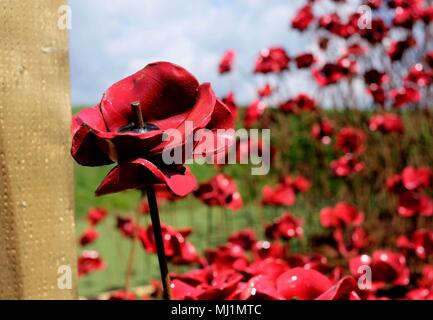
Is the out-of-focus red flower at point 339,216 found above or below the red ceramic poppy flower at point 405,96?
below

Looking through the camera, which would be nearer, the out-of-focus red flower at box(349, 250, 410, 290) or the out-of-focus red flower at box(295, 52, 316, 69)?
the out-of-focus red flower at box(349, 250, 410, 290)

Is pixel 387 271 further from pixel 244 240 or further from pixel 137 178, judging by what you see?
pixel 244 240

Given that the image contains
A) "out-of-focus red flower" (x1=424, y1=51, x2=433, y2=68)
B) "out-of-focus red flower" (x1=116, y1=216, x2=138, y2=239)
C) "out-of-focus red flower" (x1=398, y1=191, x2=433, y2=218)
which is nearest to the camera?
"out-of-focus red flower" (x1=398, y1=191, x2=433, y2=218)

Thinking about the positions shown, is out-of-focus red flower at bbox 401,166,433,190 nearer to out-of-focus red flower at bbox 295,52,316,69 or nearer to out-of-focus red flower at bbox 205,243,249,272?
out-of-focus red flower at bbox 295,52,316,69

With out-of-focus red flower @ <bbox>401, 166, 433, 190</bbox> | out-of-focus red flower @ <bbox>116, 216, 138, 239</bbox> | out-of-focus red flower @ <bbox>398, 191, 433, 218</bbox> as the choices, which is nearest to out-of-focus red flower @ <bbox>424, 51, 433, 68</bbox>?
out-of-focus red flower @ <bbox>401, 166, 433, 190</bbox>

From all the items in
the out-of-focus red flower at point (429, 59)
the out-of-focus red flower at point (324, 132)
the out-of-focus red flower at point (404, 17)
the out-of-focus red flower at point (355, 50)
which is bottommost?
the out-of-focus red flower at point (324, 132)

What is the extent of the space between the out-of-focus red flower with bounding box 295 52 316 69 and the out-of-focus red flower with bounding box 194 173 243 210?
140 centimetres

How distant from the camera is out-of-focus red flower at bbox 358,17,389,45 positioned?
274 centimetres

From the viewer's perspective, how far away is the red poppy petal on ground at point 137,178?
1.31ft

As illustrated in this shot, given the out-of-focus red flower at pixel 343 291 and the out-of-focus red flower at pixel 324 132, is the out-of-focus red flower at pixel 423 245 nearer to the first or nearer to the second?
the out-of-focus red flower at pixel 343 291

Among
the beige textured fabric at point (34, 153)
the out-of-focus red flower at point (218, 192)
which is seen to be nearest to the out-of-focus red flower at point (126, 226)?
the out-of-focus red flower at point (218, 192)

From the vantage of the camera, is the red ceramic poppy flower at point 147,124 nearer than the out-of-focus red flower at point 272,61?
Yes

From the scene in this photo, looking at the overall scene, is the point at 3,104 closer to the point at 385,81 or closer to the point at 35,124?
the point at 35,124
